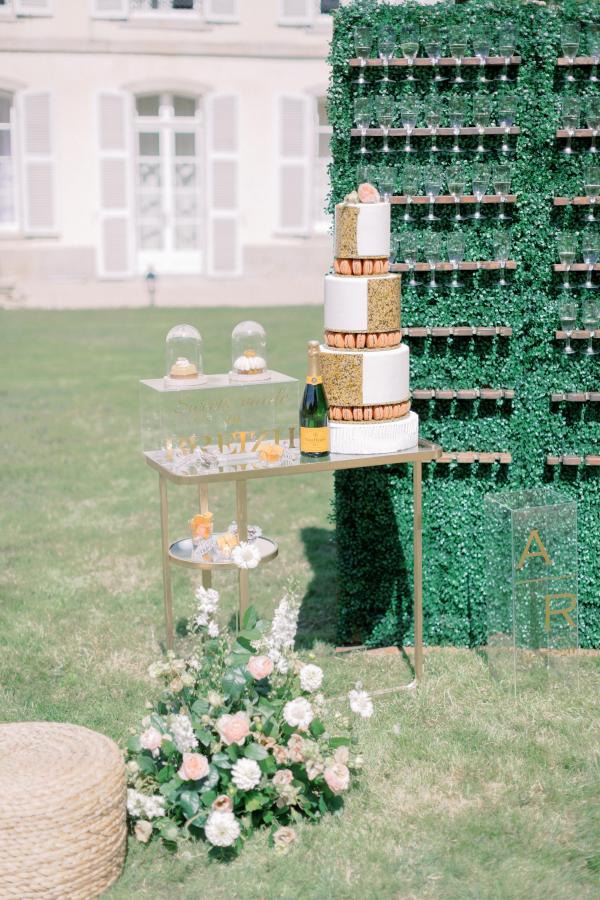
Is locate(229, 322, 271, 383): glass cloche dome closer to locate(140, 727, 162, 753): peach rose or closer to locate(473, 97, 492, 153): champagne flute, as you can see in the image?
locate(473, 97, 492, 153): champagne flute

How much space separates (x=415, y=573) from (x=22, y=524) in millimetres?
2967

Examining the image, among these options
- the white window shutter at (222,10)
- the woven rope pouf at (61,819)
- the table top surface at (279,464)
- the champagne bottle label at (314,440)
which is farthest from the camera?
the white window shutter at (222,10)

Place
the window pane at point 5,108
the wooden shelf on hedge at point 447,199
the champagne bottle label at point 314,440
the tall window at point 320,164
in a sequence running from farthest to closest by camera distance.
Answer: the tall window at point 320,164, the window pane at point 5,108, the wooden shelf on hedge at point 447,199, the champagne bottle label at point 314,440

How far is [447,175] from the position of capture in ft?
14.4

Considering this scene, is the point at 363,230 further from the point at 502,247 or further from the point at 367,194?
the point at 502,247

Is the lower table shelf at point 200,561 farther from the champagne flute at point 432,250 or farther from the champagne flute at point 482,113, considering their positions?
the champagne flute at point 482,113

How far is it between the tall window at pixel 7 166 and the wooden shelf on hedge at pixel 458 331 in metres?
13.1

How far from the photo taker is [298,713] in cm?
326

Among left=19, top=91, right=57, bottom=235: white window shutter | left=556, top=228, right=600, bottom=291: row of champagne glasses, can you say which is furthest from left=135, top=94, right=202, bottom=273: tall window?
left=556, top=228, right=600, bottom=291: row of champagne glasses

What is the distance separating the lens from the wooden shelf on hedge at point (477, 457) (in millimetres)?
4551

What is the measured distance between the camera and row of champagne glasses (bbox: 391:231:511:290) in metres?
4.38

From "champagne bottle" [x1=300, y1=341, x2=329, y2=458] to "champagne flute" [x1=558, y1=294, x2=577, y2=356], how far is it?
1.04 metres

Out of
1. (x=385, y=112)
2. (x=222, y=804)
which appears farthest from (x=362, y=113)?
(x=222, y=804)

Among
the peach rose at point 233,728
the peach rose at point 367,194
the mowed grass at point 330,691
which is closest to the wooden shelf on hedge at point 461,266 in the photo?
the peach rose at point 367,194
